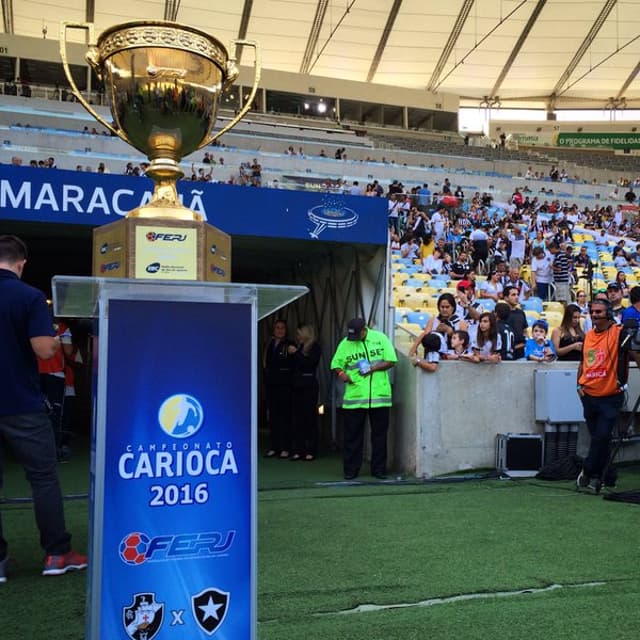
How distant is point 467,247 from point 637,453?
275 inches

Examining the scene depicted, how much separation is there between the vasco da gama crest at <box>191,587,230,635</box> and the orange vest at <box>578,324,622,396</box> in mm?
4838

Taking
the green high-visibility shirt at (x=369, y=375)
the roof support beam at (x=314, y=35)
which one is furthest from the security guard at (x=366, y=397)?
the roof support beam at (x=314, y=35)

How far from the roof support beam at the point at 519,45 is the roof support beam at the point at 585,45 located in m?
3.47

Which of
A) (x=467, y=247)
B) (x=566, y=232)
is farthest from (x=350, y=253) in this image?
(x=566, y=232)

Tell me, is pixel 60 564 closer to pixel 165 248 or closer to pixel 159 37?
pixel 165 248

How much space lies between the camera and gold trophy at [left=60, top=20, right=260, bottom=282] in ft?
11.3

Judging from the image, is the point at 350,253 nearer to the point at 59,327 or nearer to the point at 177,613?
the point at 59,327

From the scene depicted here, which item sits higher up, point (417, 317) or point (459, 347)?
point (417, 317)

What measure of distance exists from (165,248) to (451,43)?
1793 inches

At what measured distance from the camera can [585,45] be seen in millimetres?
46281

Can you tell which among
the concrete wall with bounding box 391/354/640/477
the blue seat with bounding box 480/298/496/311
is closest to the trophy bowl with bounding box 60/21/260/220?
the concrete wall with bounding box 391/354/640/477

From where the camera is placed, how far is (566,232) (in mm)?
18625

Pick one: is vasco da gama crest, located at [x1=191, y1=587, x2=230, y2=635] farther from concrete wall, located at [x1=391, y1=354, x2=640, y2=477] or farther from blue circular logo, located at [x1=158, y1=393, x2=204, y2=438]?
concrete wall, located at [x1=391, y1=354, x2=640, y2=477]

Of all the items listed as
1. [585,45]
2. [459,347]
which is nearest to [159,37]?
[459,347]
